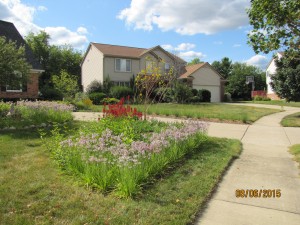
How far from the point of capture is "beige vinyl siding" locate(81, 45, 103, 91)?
1271 inches

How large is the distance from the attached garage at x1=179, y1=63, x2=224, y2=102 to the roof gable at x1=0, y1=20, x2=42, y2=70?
19235mm

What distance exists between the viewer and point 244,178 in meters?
5.10

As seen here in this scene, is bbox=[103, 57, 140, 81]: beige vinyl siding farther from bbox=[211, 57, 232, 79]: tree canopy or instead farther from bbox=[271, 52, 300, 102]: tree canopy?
bbox=[211, 57, 232, 79]: tree canopy

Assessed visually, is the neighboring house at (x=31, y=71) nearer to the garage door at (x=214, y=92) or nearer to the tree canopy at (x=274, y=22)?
the tree canopy at (x=274, y=22)

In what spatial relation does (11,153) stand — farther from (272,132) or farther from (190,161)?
(272,132)

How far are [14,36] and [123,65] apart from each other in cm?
1229

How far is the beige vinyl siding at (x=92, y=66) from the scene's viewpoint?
3228cm

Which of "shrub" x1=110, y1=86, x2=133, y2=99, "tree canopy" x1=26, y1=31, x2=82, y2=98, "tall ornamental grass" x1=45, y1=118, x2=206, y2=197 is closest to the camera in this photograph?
"tall ornamental grass" x1=45, y1=118, x2=206, y2=197

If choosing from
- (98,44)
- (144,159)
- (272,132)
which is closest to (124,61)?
(98,44)

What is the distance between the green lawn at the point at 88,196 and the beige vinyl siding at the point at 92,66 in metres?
27.0

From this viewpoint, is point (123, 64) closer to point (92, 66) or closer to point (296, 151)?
point (92, 66)

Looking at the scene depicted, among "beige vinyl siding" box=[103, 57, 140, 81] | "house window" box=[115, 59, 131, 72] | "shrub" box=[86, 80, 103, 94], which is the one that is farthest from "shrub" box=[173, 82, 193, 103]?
"house window" box=[115, 59, 131, 72]

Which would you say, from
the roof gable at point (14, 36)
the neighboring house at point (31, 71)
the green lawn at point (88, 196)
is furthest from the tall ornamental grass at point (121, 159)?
the roof gable at point (14, 36)

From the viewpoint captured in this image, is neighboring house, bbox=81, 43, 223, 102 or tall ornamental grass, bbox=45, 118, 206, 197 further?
neighboring house, bbox=81, 43, 223, 102
